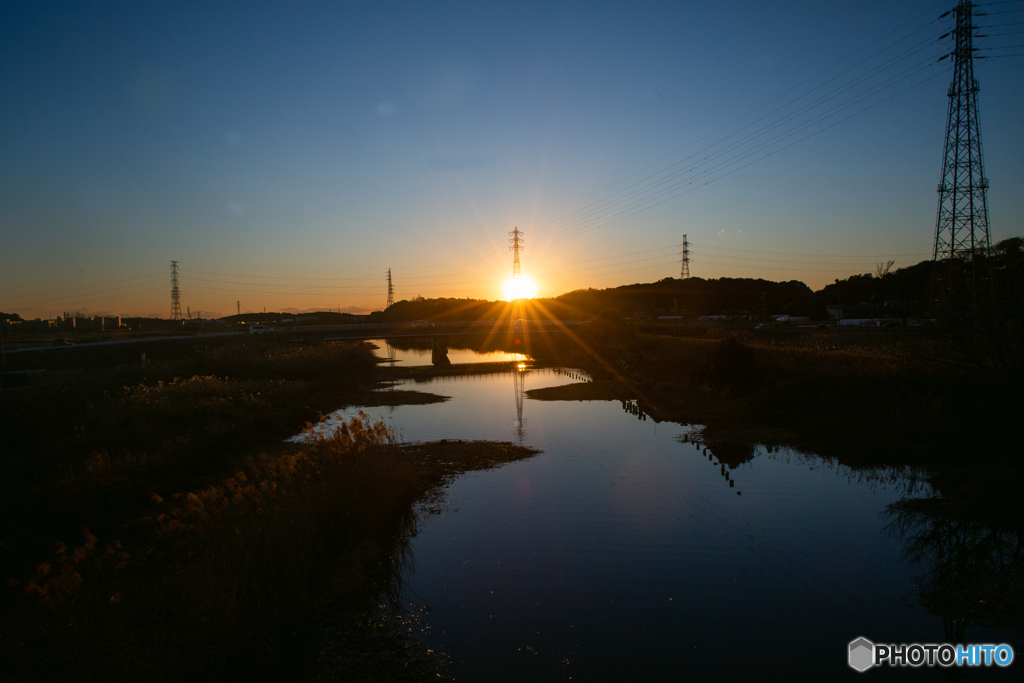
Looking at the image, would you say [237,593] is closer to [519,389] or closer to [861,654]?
[861,654]

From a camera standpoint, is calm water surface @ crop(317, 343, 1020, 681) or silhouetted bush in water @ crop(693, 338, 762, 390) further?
silhouetted bush in water @ crop(693, 338, 762, 390)

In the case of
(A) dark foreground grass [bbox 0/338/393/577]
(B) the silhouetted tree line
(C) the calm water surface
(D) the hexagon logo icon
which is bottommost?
(D) the hexagon logo icon

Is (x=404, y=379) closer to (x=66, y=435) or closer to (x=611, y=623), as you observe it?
(x=66, y=435)

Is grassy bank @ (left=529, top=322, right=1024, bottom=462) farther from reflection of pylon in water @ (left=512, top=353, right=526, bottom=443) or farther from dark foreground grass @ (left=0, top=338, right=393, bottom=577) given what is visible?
dark foreground grass @ (left=0, top=338, right=393, bottom=577)

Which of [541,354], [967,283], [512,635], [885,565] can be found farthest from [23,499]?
[541,354]

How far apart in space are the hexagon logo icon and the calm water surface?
0.12 meters

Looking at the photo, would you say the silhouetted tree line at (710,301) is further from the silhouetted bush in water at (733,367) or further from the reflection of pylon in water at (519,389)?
the silhouetted bush in water at (733,367)

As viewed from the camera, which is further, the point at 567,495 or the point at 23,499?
the point at 567,495

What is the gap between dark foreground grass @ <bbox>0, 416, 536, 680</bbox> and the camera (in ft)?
20.1

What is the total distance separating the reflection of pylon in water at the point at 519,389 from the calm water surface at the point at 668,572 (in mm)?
5421

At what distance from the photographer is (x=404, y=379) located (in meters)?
42.9

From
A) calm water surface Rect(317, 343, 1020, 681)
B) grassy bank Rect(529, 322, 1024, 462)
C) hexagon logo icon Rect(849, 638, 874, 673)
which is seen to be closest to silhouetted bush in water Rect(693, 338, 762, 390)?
grassy bank Rect(529, 322, 1024, 462)

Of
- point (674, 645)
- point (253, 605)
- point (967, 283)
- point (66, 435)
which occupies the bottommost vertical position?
point (674, 645)

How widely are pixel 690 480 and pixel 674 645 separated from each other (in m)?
8.05
